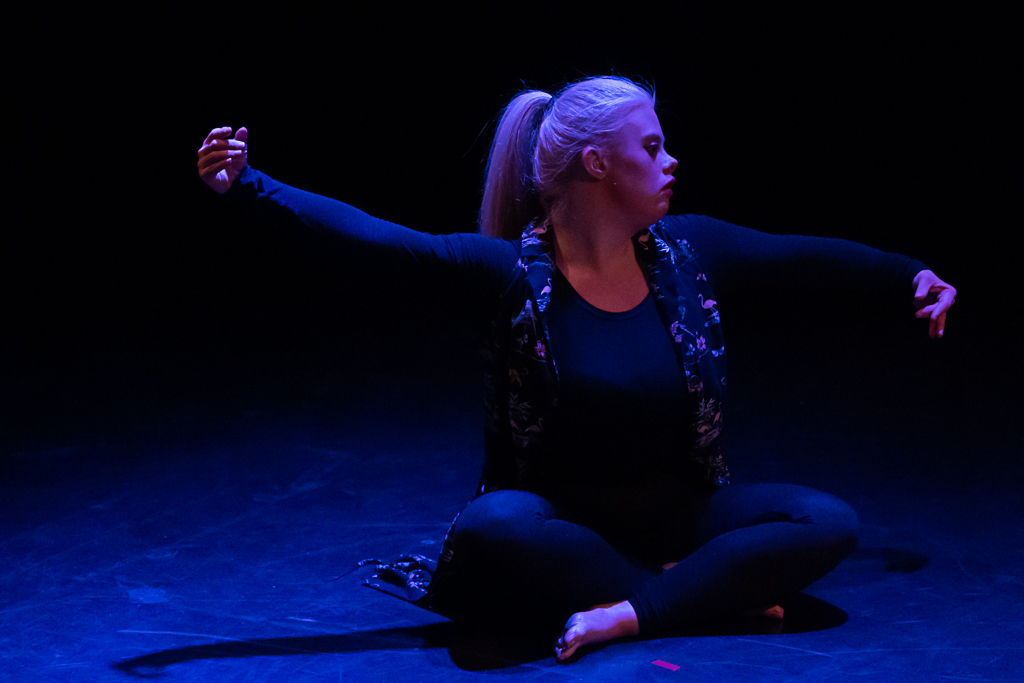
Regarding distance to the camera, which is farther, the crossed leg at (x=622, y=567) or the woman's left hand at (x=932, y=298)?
the woman's left hand at (x=932, y=298)

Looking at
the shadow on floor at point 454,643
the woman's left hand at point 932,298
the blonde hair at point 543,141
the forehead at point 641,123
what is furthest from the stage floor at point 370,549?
the forehead at point 641,123

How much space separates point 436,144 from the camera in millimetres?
4441

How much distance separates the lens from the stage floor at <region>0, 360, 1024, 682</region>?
1.43 metres

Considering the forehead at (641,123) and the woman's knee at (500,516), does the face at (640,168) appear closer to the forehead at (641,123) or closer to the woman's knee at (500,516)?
the forehead at (641,123)

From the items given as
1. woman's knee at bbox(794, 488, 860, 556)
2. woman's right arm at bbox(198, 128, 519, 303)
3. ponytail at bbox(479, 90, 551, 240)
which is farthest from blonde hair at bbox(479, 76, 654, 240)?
woman's knee at bbox(794, 488, 860, 556)

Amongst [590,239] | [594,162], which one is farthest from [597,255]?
[594,162]

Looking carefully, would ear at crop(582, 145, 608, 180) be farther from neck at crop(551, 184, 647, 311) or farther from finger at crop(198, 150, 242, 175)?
finger at crop(198, 150, 242, 175)

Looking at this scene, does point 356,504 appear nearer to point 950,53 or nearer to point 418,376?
point 418,376

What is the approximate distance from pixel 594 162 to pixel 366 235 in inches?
15.8

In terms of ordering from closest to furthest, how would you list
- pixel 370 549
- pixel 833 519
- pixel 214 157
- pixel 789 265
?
pixel 214 157 → pixel 833 519 → pixel 789 265 → pixel 370 549

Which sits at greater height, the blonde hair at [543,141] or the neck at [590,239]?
the blonde hair at [543,141]

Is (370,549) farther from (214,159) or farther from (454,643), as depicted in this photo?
(214,159)

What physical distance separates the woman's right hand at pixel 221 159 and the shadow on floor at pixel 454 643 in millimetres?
692

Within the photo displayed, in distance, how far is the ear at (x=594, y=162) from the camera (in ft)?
5.31
